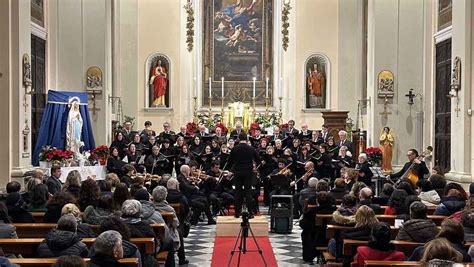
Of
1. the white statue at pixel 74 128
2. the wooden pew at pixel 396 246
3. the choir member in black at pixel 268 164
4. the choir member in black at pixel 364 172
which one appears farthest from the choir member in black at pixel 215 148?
the wooden pew at pixel 396 246

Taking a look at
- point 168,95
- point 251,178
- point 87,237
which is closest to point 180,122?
point 168,95

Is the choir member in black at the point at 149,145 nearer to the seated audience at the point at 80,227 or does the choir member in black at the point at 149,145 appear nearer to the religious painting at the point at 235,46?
the religious painting at the point at 235,46

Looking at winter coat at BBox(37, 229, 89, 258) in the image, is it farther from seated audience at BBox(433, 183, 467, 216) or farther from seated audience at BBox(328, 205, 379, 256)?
seated audience at BBox(433, 183, 467, 216)

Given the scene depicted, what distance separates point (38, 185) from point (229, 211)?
794 cm

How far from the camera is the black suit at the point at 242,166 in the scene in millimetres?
13984

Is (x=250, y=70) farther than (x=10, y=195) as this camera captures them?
Yes

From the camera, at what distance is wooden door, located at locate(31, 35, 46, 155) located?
730 inches

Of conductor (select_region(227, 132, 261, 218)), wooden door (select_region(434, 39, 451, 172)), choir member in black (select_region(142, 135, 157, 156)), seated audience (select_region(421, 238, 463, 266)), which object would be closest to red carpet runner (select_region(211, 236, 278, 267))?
conductor (select_region(227, 132, 261, 218))

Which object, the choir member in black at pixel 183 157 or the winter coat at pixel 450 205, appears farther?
the choir member in black at pixel 183 157

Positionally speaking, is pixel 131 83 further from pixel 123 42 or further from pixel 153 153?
pixel 153 153

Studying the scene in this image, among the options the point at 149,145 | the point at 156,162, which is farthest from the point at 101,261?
the point at 149,145

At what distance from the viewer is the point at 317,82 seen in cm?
2633

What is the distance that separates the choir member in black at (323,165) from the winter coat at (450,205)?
23.1 feet

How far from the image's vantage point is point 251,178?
46.8 ft
